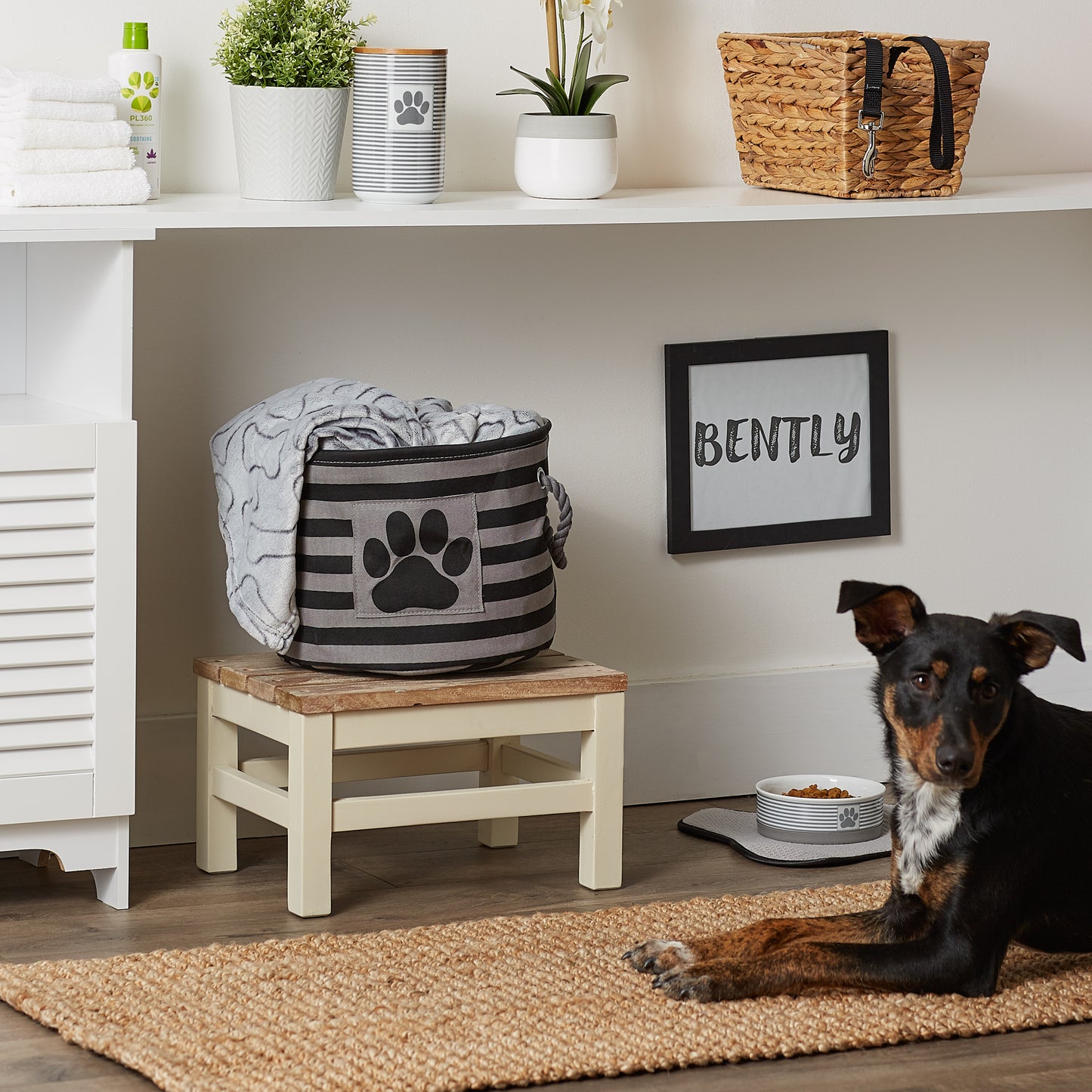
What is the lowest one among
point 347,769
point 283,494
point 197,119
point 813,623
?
point 347,769

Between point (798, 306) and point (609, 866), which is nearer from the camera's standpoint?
point (609, 866)

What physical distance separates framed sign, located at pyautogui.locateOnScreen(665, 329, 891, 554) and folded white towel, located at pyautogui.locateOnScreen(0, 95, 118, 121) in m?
1.06

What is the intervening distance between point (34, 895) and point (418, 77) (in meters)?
1.29

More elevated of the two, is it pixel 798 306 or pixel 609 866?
pixel 798 306

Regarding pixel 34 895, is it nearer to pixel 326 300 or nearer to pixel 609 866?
pixel 609 866

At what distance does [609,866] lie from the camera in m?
2.58

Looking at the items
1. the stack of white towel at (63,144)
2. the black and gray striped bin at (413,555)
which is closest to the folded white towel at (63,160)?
the stack of white towel at (63,144)

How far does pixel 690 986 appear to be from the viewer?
2.07m

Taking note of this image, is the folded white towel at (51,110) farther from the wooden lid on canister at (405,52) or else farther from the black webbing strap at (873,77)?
the black webbing strap at (873,77)

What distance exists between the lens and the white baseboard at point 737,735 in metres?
3.09

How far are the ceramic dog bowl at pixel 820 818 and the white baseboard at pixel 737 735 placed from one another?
26cm

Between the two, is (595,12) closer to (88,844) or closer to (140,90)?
(140,90)

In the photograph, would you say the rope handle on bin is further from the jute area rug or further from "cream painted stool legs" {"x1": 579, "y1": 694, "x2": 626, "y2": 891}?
the jute area rug

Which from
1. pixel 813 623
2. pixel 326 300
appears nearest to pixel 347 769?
pixel 326 300
